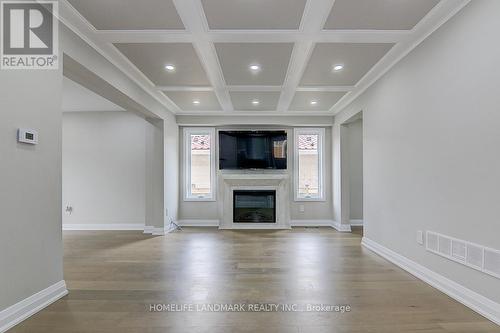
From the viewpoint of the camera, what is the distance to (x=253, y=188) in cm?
663

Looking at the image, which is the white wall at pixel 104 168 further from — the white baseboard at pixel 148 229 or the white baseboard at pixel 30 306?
the white baseboard at pixel 30 306

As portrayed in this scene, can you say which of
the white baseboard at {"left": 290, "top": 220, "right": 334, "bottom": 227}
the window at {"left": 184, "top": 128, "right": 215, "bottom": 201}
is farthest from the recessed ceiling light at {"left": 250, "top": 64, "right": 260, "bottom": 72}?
the white baseboard at {"left": 290, "top": 220, "right": 334, "bottom": 227}

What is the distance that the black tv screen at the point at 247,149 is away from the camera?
6668 millimetres

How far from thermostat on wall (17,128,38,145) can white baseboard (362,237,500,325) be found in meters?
3.86

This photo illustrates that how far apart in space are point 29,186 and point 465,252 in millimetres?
3697

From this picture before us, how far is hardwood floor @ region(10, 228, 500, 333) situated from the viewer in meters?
2.12

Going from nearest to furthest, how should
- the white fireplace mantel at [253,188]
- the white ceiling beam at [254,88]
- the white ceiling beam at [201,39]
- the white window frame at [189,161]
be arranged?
the white ceiling beam at [201,39] → the white ceiling beam at [254,88] → the white fireplace mantel at [253,188] → the white window frame at [189,161]

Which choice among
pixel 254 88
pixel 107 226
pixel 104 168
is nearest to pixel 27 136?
pixel 254 88

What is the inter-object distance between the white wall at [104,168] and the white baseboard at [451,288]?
505 cm

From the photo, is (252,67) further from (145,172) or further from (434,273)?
(145,172)

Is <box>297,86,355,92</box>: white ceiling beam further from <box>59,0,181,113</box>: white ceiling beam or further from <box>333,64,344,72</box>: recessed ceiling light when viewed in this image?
<box>59,0,181,113</box>: white ceiling beam

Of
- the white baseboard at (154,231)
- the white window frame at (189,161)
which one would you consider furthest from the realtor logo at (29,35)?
the white window frame at (189,161)

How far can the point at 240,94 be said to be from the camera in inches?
198

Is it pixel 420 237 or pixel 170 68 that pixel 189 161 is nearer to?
pixel 170 68
